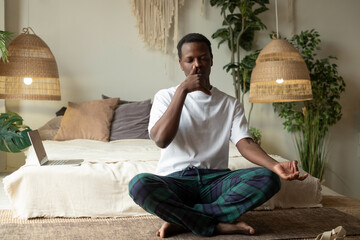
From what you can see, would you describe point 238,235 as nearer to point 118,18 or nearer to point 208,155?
point 208,155

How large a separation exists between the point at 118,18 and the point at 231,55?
3.99ft

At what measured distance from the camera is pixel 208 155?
2189 millimetres

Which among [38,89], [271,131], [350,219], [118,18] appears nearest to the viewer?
[350,219]

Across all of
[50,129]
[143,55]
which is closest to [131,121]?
[50,129]

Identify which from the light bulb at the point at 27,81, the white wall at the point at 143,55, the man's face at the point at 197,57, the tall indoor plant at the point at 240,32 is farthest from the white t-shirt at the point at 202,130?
the white wall at the point at 143,55

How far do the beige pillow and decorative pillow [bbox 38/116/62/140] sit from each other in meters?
0.11

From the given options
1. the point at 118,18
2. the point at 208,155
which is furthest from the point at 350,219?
the point at 118,18

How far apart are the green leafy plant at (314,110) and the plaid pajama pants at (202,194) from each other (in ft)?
8.95

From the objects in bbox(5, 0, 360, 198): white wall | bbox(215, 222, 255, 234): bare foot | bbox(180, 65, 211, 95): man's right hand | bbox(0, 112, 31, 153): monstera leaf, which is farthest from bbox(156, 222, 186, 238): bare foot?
bbox(5, 0, 360, 198): white wall

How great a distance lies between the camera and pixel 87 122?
4012 millimetres

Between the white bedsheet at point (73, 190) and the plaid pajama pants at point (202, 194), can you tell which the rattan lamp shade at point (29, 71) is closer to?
the white bedsheet at point (73, 190)

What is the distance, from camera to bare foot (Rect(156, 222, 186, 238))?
2.08 metres

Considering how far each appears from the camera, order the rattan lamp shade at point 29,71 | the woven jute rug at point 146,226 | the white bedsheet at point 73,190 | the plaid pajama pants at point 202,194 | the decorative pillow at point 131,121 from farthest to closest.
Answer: the decorative pillow at point 131,121
the rattan lamp shade at point 29,71
the white bedsheet at point 73,190
the woven jute rug at point 146,226
the plaid pajama pants at point 202,194

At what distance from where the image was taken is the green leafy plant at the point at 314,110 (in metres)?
4.68
